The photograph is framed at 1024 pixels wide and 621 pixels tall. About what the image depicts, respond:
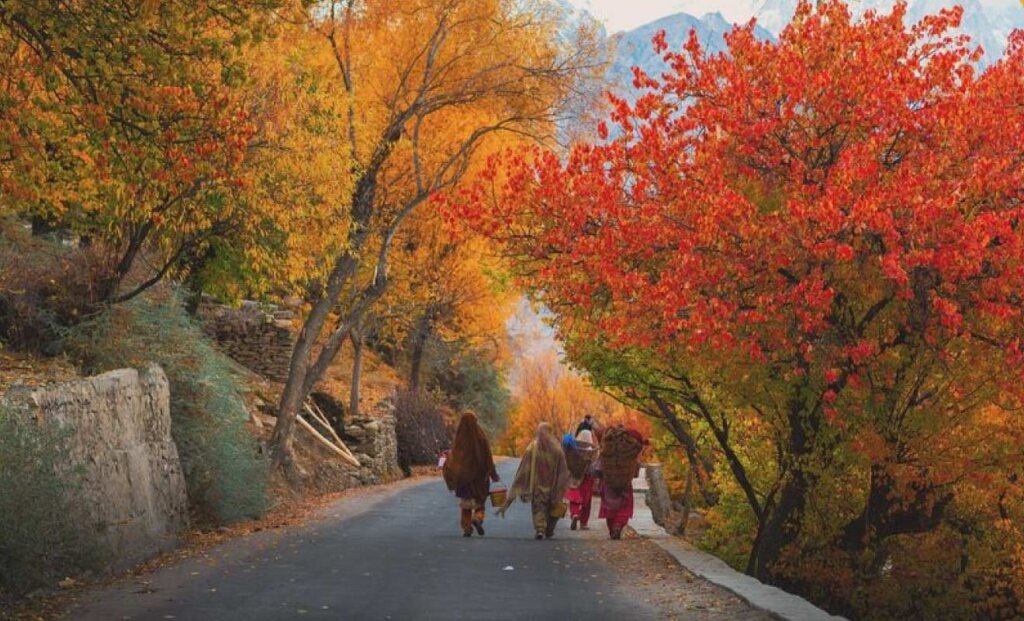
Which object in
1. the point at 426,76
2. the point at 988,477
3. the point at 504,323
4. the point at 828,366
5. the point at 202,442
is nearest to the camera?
the point at 828,366

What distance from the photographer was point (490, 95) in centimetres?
2683

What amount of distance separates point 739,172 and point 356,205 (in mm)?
11447

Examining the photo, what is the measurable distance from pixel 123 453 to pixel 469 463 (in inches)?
263

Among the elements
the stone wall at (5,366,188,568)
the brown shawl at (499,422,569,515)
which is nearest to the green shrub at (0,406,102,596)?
the stone wall at (5,366,188,568)

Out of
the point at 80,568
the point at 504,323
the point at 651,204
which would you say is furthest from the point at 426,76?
the point at 504,323

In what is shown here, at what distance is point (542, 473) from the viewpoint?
65.6 ft

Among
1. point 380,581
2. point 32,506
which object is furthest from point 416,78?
point 32,506

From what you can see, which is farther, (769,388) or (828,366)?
(769,388)

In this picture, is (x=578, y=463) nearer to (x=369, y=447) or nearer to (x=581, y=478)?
Result: (x=581, y=478)

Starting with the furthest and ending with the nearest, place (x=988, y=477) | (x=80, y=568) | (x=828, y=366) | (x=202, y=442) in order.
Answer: (x=202, y=442), (x=988, y=477), (x=828, y=366), (x=80, y=568)

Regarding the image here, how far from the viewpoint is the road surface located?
1088 centimetres

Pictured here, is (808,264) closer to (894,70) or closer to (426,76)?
(894,70)

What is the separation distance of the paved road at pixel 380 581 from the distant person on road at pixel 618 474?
20.5 inches

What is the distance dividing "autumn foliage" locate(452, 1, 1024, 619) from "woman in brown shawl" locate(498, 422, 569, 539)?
2.36 meters
